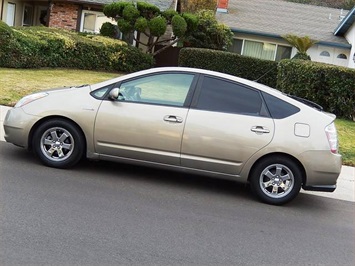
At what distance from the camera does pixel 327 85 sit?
14.0 meters

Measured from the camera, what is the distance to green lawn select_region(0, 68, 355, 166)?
10.8 m

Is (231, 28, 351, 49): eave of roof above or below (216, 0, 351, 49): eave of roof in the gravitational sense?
below

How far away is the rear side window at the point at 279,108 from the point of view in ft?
21.2

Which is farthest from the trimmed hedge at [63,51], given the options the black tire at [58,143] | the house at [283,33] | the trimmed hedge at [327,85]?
the black tire at [58,143]

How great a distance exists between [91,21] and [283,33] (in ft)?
32.8

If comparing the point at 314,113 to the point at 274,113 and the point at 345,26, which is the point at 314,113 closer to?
the point at 274,113

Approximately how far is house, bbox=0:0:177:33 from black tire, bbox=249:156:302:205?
62.3 ft

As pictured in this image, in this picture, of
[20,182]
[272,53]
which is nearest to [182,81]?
[20,182]

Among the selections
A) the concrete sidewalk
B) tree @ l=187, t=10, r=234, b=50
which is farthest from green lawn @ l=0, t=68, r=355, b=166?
tree @ l=187, t=10, r=234, b=50

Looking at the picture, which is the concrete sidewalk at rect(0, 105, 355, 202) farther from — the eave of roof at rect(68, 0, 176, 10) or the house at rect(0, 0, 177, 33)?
the house at rect(0, 0, 177, 33)

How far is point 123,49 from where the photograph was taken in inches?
819

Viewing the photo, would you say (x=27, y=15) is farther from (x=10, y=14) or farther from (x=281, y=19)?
(x=281, y=19)

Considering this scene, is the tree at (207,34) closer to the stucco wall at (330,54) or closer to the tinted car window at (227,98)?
the stucco wall at (330,54)

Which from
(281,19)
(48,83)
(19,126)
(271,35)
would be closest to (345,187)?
(19,126)
